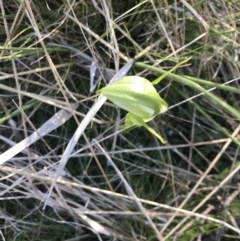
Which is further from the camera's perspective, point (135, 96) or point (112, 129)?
point (112, 129)

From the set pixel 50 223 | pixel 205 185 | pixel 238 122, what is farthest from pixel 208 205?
pixel 50 223

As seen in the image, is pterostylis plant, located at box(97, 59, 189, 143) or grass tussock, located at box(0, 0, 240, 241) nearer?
pterostylis plant, located at box(97, 59, 189, 143)

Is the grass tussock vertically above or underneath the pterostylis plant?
underneath

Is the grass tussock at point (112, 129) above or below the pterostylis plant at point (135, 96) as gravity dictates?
below

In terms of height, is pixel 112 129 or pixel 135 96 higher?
pixel 135 96

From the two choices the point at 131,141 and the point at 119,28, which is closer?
the point at 119,28

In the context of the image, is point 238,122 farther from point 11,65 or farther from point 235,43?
point 11,65

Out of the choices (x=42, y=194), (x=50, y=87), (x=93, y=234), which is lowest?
(x=93, y=234)

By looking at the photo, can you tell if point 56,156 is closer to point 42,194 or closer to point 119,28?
point 42,194

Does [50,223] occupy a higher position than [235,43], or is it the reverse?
[235,43]

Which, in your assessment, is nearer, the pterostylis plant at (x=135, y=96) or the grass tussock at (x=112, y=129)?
the pterostylis plant at (x=135, y=96)
